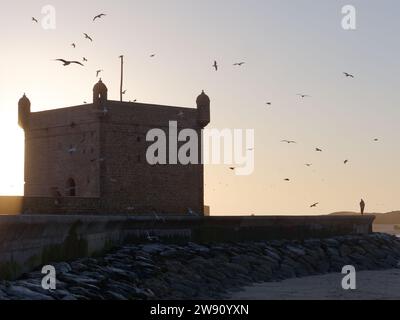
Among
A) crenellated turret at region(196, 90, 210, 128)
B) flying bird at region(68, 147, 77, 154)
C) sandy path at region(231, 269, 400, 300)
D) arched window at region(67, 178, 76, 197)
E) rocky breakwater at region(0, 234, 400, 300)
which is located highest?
crenellated turret at region(196, 90, 210, 128)

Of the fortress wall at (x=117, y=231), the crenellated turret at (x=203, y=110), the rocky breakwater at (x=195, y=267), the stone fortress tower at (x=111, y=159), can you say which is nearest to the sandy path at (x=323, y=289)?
the rocky breakwater at (x=195, y=267)

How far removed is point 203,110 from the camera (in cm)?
3934

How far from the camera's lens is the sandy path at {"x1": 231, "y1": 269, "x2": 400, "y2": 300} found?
83.2 ft

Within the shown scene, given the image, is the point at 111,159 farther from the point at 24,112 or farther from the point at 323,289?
the point at 323,289

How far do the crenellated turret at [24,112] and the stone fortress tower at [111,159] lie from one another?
0.44ft

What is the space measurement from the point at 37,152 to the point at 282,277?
15.0m

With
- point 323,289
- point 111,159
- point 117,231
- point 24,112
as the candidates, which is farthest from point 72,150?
point 323,289

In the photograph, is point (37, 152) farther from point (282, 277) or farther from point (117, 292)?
point (117, 292)

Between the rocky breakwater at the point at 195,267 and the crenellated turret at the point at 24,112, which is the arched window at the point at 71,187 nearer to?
the crenellated turret at the point at 24,112

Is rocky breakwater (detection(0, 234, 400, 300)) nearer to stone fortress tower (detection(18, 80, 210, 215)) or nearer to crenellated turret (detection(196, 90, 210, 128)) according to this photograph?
stone fortress tower (detection(18, 80, 210, 215))

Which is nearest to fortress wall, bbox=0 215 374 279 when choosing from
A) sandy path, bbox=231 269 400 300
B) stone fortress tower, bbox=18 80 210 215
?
sandy path, bbox=231 269 400 300

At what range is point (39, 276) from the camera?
18.4 metres

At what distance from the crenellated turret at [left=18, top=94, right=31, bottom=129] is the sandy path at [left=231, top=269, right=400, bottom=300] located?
16637 millimetres

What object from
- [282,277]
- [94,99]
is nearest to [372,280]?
[282,277]
